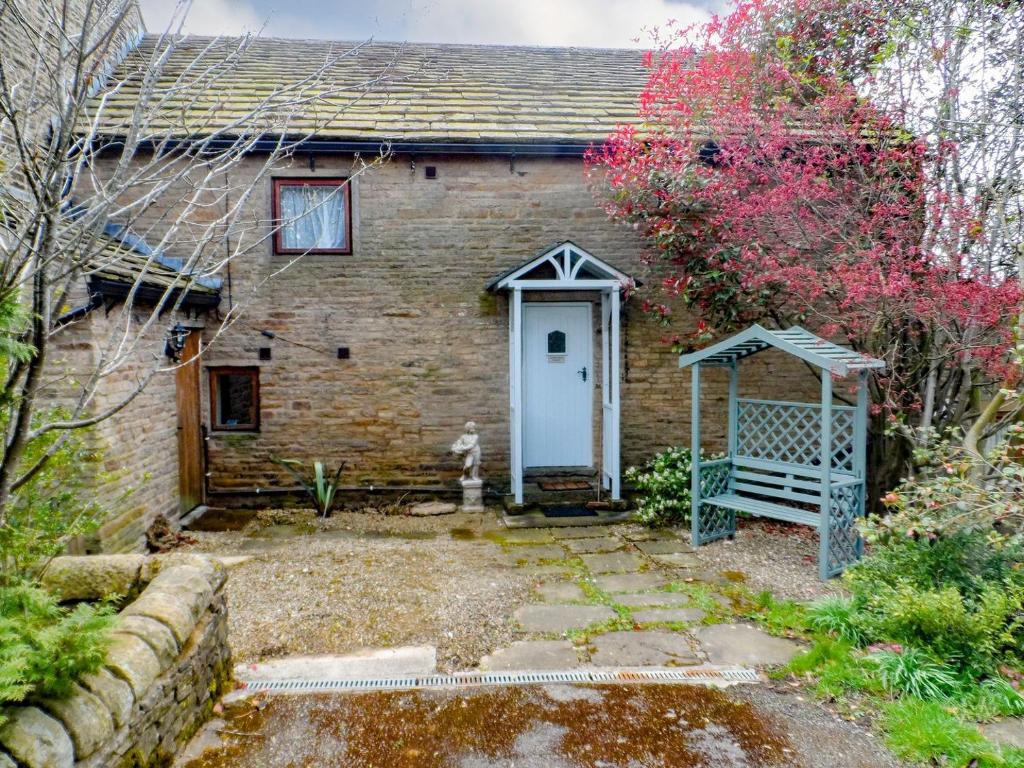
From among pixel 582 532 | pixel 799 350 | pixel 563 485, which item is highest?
pixel 799 350

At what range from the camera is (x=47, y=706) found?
2355 millimetres

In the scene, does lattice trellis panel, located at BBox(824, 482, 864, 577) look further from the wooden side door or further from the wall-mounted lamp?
the wooden side door

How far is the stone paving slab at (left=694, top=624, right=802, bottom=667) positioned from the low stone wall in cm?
296

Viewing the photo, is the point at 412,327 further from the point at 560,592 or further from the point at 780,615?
the point at 780,615

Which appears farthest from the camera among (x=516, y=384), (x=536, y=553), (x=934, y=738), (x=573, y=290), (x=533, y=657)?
(x=573, y=290)

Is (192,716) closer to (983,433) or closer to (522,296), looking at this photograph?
(522,296)

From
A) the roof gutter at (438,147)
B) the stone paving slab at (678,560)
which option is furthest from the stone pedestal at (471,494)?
the roof gutter at (438,147)

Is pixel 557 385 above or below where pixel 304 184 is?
below

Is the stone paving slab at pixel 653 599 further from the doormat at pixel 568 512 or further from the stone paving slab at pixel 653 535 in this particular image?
the doormat at pixel 568 512

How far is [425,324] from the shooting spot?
8219mm

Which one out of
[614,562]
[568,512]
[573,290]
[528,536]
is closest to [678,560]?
[614,562]

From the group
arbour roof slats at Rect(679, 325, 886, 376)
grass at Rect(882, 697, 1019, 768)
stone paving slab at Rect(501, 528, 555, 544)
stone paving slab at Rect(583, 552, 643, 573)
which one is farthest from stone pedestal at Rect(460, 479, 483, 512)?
grass at Rect(882, 697, 1019, 768)

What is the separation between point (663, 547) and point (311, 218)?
5726 millimetres

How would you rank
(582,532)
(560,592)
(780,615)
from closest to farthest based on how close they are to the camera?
(780,615), (560,592), (582,532)
